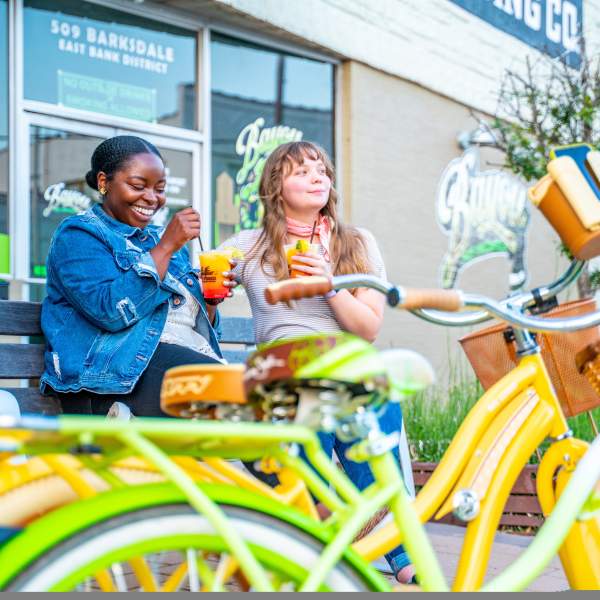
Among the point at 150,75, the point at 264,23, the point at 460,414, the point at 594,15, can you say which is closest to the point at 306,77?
the point at 264,23

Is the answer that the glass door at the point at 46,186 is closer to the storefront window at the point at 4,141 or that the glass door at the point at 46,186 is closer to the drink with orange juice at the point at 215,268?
the storefront window at the point at 4,141

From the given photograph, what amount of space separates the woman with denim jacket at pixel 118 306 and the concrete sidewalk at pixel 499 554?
4.65 feet

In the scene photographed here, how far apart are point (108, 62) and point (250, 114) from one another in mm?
1355

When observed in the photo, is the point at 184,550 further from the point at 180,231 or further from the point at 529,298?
the point at 180,231

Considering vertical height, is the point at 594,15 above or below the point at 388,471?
above

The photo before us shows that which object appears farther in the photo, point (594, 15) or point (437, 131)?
point (594, 15)

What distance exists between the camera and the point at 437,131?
369 inches

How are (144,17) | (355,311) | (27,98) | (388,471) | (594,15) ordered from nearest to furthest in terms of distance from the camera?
(388,471), (355,311), (27,98), (144,17), (594,15)

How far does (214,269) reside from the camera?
318 cm

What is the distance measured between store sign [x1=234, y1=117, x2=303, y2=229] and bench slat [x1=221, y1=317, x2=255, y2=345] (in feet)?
11.1

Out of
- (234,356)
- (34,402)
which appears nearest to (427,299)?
(34,402)

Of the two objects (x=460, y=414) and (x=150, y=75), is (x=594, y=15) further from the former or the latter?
(x=460, y=414)

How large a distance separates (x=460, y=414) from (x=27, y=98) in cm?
352

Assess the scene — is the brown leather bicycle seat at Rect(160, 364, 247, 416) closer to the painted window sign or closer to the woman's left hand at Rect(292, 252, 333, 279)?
the woman's left hand at Rect(292, 252, 333, 279)
